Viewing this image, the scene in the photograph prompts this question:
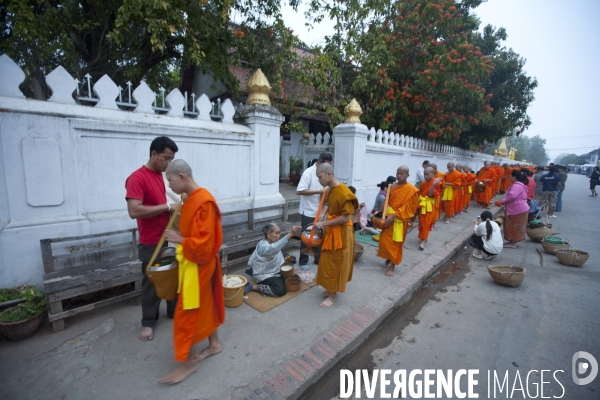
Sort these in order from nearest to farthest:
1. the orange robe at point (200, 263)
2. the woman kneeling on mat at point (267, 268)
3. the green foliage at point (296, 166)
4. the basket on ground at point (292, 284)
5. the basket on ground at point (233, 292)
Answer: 1. the orange robe at point (200, 263)
2. the basket on ground at point (233, 292)
3. the woman kneeling on mat at point (267, 268)
4. the basket on ground at point (292, 284)
5. the green foliage at point (296, 166)

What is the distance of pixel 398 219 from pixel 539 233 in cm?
462

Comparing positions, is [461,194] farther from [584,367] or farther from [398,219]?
[584,367]

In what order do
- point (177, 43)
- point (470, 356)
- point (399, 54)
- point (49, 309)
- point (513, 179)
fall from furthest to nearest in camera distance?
point (399, 54)
point (513, 179)
point (177, 43)
point (470, 356)
point (49, 309)

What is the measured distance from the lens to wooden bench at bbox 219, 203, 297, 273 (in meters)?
3.91

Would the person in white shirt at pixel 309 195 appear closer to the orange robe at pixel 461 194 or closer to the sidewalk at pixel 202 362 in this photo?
the sidewalk at pixel 202 362

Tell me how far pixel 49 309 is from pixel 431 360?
3571 mm

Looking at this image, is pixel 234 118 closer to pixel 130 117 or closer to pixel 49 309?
pixel 130 117

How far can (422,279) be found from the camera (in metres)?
4.45

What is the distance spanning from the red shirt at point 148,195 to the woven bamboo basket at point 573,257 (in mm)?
6657

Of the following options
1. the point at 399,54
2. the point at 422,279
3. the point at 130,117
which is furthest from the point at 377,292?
the point at 399,54

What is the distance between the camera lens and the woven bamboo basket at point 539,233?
6613 mm

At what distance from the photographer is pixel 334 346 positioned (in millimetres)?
2721

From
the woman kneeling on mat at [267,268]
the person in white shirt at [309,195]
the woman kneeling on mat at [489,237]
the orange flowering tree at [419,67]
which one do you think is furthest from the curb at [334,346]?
the orange flowering tree at [419,67]

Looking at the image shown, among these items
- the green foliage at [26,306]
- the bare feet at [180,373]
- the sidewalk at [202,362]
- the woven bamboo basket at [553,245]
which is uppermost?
the green foliage at [26,306]
